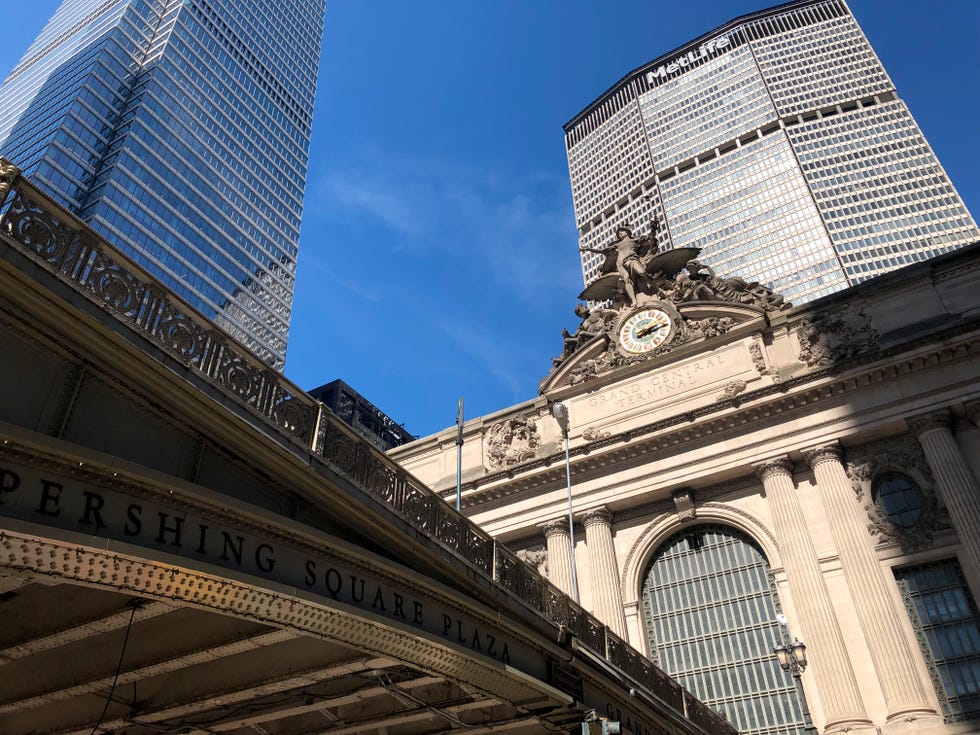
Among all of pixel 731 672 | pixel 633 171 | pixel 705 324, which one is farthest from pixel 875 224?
pixel 731 672

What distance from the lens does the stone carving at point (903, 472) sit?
72.7 ft

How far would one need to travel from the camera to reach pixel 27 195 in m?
6.47

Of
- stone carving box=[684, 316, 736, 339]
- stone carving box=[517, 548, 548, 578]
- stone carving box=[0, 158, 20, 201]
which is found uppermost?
stone carving box=[684, 316, 736, 339]

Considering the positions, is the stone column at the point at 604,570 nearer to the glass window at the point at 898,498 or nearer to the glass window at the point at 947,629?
the glass window at the point at 947,629

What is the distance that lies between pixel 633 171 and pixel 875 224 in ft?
139

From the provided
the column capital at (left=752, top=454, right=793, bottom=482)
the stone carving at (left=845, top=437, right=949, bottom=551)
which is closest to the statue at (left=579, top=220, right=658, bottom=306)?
the column capital at (left=752, top=454, right=793, bottom=482)

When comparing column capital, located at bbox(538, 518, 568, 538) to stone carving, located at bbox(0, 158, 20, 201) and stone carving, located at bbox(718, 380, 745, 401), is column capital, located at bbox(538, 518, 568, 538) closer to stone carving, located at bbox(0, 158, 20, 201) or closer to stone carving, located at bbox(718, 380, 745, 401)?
stone carving, located at bbox(718, 380, 745, 401)

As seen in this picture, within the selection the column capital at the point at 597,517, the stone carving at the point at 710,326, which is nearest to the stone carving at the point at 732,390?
the stone carving at the point at 710,326

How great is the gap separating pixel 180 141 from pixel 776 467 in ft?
288

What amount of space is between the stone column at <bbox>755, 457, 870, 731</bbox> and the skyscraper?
7636 cm

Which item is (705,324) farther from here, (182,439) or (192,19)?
(192,19)

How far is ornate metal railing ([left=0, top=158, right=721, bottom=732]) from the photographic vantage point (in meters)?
6.43

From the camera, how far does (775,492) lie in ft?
81.0

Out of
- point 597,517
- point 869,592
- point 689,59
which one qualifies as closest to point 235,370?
point 869,592
